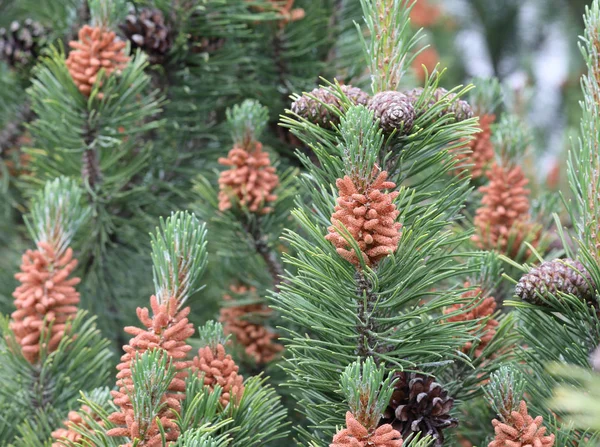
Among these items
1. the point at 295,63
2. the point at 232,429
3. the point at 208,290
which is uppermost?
the point at 295,63

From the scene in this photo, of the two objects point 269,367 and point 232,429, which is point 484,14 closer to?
point 269,367

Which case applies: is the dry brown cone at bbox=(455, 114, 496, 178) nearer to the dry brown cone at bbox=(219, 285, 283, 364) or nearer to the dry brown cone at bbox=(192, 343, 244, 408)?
the dry brown cone at bbox=(219, 285, 283, 364)

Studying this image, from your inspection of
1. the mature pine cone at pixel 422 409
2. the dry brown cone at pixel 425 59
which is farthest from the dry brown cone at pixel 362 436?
the dry brown cone at pixel 425 59

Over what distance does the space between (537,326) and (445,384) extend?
0.10 meters

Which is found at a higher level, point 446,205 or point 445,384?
point 446,205

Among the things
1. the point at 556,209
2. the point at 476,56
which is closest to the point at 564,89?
the point at 476,56

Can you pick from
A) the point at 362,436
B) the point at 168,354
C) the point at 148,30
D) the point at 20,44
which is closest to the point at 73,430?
the point at 168,354

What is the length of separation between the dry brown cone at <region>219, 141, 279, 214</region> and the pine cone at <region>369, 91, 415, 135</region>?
255 mm

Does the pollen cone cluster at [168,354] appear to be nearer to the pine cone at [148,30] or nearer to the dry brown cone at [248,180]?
Answer: the dry brown cone at [248,180]

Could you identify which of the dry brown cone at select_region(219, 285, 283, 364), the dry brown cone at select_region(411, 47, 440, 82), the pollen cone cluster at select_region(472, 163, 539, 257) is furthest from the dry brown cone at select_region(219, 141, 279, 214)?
the dry brown cone at select_region(411, 47, 440, 82)

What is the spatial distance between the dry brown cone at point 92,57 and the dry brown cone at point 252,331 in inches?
13.1

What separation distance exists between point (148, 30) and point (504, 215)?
0.53m

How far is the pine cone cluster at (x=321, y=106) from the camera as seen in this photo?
656 mm

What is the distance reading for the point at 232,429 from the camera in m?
0.63
